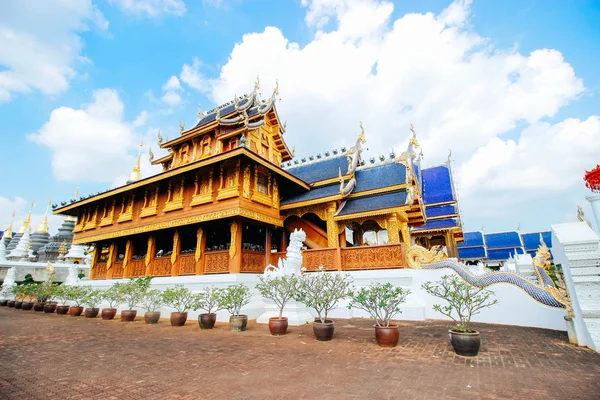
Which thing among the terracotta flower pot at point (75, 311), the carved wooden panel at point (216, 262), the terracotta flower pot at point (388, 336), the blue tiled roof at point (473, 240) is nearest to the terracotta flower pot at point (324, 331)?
the terracotta flower pot at point (388, 336)

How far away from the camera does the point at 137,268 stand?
1469 centimetres

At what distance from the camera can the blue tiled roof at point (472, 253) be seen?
31.6 meters

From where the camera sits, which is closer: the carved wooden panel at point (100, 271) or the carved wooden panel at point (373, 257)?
the carved wooden panel at point (373, 257)

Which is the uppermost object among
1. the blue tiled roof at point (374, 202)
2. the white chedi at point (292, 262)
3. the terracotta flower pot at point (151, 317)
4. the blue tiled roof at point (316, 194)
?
the blue tiled roof at point (316, 194)

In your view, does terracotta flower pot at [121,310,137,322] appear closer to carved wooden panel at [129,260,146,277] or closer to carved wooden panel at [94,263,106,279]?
carved wooden panel at [129,260,146,277]

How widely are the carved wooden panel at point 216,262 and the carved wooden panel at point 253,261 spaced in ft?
2.30

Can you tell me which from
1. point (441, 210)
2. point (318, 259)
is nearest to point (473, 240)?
point (441, 210)

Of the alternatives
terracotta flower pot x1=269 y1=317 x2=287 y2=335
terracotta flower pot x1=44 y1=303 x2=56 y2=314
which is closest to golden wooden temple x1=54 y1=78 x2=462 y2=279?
terracotta flower pot x1=44 y1=303 x2=56 y2=314

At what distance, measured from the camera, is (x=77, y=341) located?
665cm

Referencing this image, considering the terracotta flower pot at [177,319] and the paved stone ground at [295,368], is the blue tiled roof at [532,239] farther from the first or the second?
the terracotta flower pot at [177,319]

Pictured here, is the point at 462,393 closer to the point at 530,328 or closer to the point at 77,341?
the point at 530,328

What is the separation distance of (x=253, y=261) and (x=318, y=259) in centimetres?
276

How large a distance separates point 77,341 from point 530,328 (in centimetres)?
1127

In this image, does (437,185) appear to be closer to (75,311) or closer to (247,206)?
(247,206)
